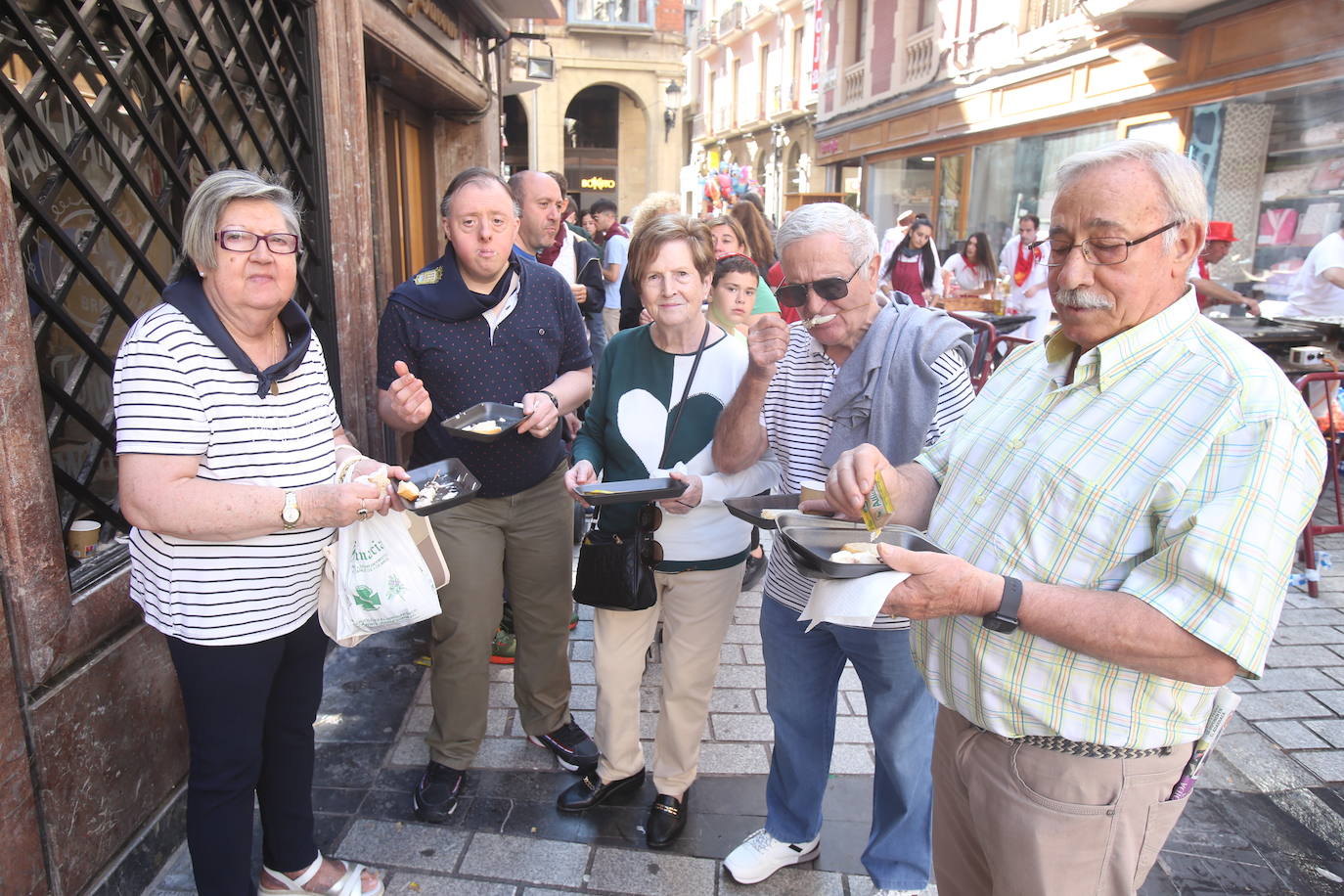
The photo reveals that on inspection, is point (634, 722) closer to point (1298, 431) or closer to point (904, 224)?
point (1298, 431)

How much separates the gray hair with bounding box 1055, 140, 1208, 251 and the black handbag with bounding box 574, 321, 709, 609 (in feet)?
4.59

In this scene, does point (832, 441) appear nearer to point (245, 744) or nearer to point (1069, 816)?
point (1069, 816)

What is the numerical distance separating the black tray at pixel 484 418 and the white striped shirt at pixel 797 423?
782 mm

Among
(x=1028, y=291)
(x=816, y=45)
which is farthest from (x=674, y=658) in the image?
(x=816, y=45)

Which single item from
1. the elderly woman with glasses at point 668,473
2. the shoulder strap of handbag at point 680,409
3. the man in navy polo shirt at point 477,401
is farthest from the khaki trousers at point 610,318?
the shoulder strap of handbag at point 680,409

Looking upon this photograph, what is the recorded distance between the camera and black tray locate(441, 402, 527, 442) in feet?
8.21

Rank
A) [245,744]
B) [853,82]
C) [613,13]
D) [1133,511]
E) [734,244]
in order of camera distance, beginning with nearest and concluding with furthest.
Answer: [1133,511] < [245,744] < [734,244] < [853,82] < [613,13]

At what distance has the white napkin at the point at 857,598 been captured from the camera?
1.42 metres

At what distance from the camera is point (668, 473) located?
2557 mm

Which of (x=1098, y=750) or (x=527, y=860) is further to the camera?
(x=527, y=860)

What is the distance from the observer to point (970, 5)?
566 inches

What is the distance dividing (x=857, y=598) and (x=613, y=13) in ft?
83.4

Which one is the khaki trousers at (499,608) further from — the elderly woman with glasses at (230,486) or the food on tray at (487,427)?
the elderly woman with glasses at (230,486)

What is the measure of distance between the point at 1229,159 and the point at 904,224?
4.14 meters
